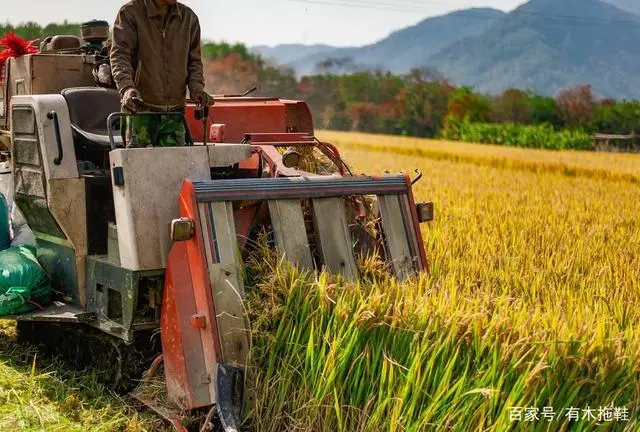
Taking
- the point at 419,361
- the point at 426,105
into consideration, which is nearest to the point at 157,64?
the point at 419,361

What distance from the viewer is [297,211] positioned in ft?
15.4

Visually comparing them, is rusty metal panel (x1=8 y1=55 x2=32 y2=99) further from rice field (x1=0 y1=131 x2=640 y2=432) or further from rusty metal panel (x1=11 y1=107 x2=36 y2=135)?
rice field (x1=0 y1=131 x2=640 y2=432)

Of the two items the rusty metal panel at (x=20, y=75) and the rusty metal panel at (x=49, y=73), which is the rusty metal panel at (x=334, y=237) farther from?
the rusty metal panel at (x=20, y=75)

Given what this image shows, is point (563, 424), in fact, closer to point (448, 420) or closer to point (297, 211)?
point (448, 420)

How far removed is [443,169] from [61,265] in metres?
13.9

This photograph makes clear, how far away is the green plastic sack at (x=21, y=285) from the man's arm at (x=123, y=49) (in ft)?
4.01

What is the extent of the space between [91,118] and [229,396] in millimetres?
2325

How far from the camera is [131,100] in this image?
4902mm

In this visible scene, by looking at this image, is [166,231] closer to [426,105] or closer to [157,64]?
[157,64]

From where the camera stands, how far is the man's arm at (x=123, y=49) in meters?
5.04

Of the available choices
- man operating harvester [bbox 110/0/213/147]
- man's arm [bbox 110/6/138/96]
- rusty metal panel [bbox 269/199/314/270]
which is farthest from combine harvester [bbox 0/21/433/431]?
man's arm [bbox 110/6/138/96]

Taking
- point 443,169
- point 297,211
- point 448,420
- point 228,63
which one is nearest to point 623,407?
point 448,420

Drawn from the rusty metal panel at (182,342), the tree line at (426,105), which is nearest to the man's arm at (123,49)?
the rusty metal panel at (182,342)

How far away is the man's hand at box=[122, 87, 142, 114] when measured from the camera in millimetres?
4895
